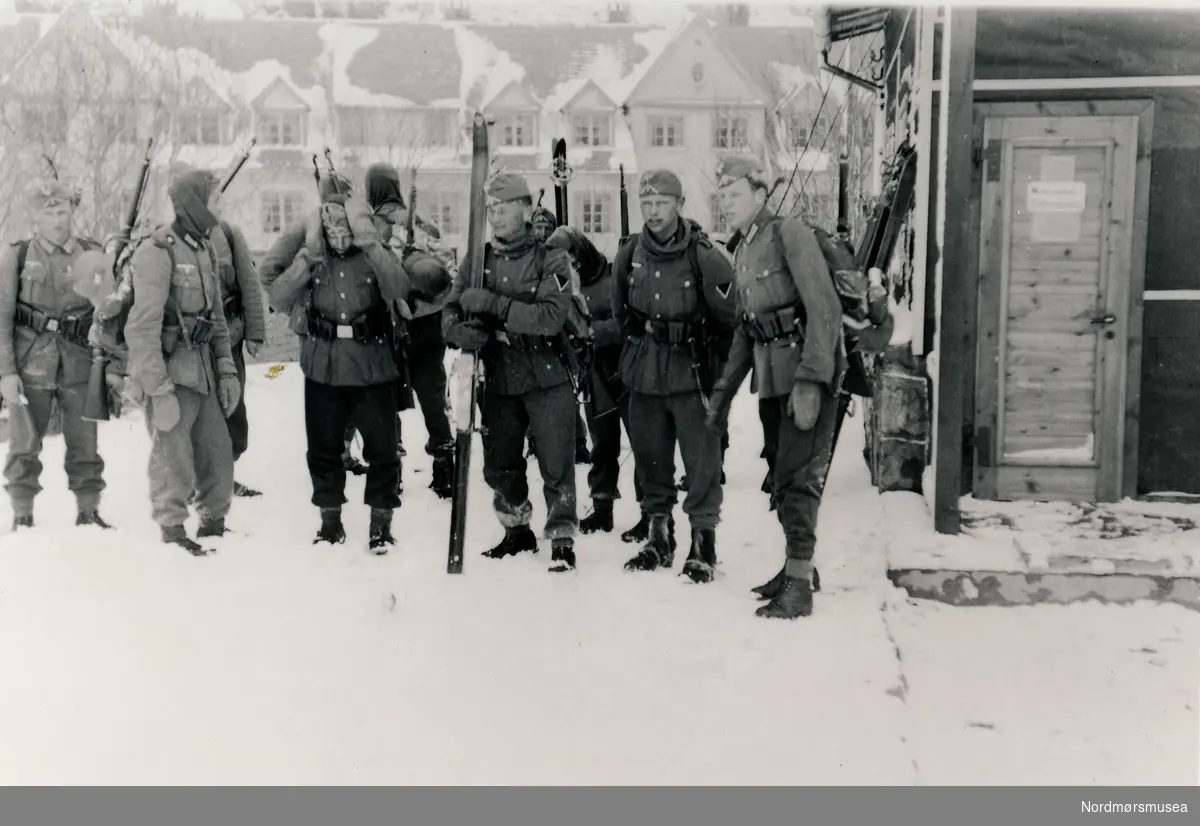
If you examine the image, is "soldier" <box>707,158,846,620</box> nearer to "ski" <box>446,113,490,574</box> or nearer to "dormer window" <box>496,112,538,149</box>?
"ski" <box>446,113,490,574</box>

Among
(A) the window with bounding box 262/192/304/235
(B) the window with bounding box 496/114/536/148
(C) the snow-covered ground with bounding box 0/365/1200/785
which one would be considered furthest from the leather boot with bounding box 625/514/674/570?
(B) the window with bounding box 496/114/536/148

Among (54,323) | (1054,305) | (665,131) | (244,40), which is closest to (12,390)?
(54,323)

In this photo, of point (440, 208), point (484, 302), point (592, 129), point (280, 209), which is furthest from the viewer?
point (280, 209)

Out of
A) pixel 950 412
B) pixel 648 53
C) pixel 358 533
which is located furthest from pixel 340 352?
pixel 648 53

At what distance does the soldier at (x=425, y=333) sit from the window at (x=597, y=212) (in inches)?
108

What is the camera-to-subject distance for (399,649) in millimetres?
4156

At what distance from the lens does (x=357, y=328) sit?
Answer: 5.38m

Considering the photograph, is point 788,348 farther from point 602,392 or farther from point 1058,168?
point 1058,168

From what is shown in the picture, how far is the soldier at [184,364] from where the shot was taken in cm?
510

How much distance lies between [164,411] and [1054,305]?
493 centimetres

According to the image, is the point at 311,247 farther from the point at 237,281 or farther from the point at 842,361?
the point at 842,361

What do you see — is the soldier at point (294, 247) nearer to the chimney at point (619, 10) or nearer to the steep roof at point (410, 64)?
the steep roof at point (410, 64)

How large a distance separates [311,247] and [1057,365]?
4.28 m

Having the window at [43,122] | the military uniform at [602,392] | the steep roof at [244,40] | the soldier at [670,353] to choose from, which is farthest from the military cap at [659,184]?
the window at [43,122]
